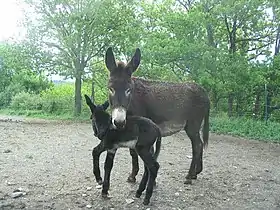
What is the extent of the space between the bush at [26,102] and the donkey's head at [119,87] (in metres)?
17.0

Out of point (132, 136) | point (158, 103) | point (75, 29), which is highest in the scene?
point (75, 29)

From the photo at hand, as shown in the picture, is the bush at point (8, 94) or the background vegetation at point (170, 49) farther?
the bush at point (8, 94)

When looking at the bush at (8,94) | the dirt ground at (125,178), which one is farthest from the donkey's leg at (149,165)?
the bush at (8,94)

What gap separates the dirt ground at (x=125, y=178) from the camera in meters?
4.39

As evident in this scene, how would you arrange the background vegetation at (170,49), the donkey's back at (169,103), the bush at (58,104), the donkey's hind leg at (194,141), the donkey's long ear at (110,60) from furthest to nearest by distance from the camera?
the bush at (58,104)
the background vegetation at (170,49)
the donkey's hind leg at (194,141)
the donkey's back at (169,103)
the donkey's long ear at (110,60)

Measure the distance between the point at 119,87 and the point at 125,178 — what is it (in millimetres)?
1926

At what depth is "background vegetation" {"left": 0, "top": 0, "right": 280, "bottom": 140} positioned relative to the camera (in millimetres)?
12188

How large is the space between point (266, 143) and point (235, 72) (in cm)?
293

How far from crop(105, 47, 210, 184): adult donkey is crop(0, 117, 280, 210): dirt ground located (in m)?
0.46

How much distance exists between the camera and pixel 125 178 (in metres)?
5.52

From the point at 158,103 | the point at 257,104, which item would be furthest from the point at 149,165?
the point at 257,104

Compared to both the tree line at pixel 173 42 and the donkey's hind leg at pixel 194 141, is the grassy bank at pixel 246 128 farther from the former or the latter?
the donkey's hind leg at pixel 194 141

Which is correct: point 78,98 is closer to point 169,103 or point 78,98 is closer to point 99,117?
point 169,103

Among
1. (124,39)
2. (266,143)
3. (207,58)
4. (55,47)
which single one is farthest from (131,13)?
(266,143)
